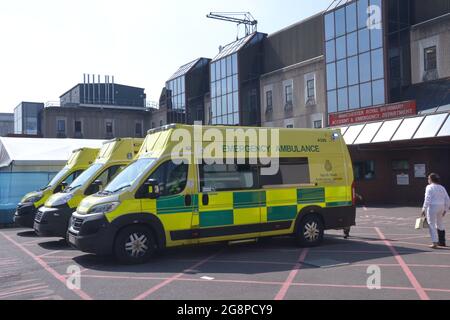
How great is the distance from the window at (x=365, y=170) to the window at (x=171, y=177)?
17506 millimetres

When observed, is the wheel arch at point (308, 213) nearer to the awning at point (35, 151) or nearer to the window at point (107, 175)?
the window at point (107, 175)

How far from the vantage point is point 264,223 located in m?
10.5

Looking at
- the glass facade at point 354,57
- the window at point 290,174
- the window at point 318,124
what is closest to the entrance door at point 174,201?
the window at point 290,174

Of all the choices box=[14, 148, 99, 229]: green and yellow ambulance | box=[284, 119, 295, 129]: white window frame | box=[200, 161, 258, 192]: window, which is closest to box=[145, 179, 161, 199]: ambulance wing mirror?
box=[200, 161, 258, 192]: window

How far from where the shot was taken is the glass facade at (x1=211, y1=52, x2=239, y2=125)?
42.9 metres

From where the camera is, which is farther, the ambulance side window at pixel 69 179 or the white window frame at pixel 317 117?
the white window frame at pixel 317 117

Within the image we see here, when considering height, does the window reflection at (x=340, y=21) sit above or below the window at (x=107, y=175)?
above

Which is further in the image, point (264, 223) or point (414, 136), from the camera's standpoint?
point (414, 136)

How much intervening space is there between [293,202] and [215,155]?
2150 mm

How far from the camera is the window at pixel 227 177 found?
393 inches

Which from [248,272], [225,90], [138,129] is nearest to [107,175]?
[248,272]
